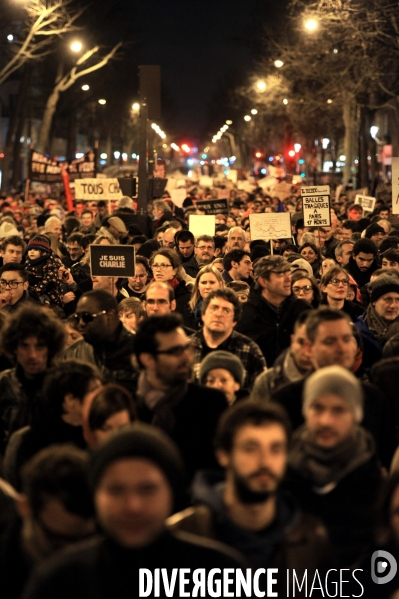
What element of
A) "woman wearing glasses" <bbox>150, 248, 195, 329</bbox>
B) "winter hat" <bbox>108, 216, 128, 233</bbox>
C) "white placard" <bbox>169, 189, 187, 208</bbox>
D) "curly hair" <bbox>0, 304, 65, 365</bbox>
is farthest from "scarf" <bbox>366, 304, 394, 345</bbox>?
"white placard" <bbox>169, 189, 187, 208</bbox>

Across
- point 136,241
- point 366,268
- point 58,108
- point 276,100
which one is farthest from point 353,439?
point 58,108

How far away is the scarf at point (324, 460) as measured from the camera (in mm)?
4461

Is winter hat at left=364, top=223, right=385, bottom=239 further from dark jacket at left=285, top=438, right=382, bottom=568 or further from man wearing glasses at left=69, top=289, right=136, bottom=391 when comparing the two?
dark jacket at left=285, top=438, right=382, bottom=568

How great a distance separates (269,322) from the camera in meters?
9.51

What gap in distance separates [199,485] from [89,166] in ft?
96.8

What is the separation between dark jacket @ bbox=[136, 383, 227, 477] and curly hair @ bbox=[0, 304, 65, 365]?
1.17 meters

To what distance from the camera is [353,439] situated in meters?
4.52

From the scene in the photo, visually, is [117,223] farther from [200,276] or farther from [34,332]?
[34,332]

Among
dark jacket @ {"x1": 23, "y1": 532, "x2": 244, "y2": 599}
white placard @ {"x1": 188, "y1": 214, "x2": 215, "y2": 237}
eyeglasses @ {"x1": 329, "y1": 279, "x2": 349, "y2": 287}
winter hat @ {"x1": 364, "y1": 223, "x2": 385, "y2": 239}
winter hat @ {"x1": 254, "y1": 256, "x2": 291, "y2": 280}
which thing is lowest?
dark jacket @ {"x1": 23, "y1": 532, "x2": 244, "y2": 599}

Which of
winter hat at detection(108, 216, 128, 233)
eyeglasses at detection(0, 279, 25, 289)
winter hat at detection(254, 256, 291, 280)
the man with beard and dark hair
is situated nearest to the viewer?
the man with beard and dark hair

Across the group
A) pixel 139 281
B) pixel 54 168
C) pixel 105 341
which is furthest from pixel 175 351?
pixel 54 168

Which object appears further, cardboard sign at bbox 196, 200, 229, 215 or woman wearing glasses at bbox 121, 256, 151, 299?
cardboard sign at bbox 196, 200, 229, 215

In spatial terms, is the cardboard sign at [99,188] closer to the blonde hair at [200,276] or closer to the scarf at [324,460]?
the blonde hair at [200,276]

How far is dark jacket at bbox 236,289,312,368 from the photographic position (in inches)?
365
